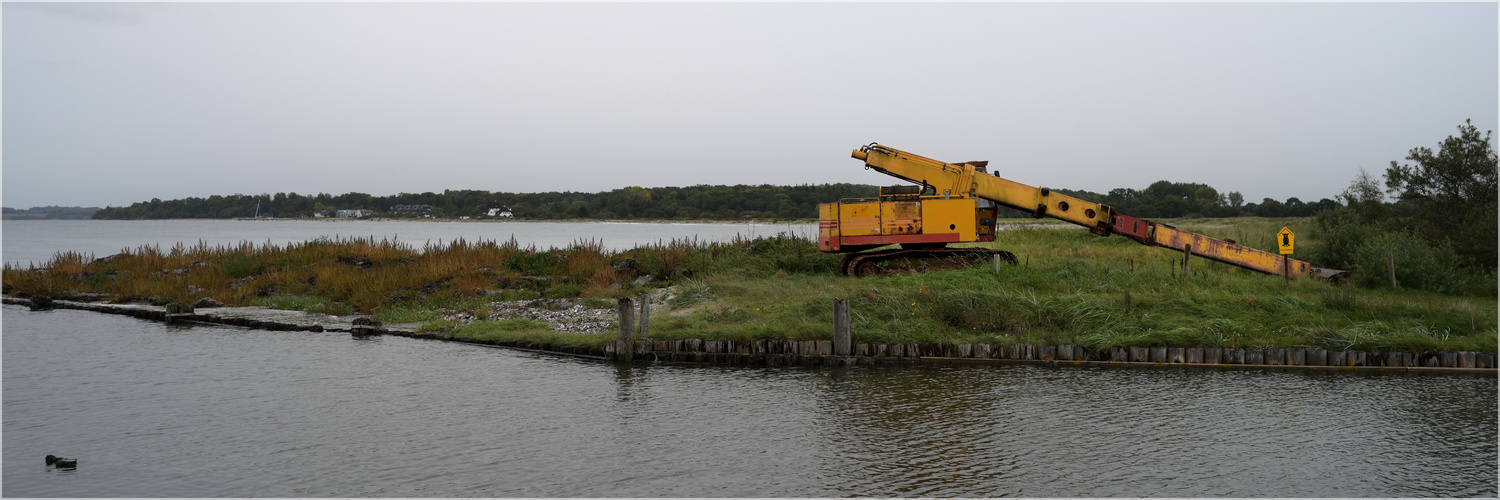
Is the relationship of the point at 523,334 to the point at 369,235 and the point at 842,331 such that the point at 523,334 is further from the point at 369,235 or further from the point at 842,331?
the point at 369,235

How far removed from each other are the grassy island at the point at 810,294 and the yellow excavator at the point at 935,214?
925mm

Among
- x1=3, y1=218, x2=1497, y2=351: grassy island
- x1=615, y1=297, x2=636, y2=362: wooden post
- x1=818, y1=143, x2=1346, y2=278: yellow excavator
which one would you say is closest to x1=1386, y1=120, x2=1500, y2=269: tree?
x1=3, y1=218, x2=1497, y2=351: grassy island

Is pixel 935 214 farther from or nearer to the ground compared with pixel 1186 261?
farther from the ground

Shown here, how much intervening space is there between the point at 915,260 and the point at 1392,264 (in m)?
8.71

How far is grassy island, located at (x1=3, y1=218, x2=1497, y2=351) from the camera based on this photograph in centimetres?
1390

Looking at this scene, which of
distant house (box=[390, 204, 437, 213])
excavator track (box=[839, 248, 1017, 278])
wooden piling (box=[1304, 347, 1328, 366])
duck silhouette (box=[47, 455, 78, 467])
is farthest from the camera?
distant house (box=[390, 204, 437, 213])

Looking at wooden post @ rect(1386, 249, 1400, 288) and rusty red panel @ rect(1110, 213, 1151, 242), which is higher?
rusty red panel @ rect(1110, 213, 1151, 242)

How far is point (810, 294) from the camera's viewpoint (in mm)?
17031

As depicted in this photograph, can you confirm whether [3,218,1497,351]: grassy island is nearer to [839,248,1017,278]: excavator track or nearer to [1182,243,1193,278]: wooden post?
[1182,243,1193,278]: wooden post

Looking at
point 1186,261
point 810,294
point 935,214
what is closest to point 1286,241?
point 1186,261

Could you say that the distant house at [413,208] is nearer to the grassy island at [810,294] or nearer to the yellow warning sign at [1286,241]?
the grassy island at [810,294]

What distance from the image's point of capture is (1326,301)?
1476 cm

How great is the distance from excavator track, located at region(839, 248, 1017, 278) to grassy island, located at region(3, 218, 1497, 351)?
88cm

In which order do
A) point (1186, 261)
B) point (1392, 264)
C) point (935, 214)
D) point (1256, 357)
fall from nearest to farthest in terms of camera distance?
point (1256, 357) → point (1392, 264) → point (1186, 261) → point (935, 214)
